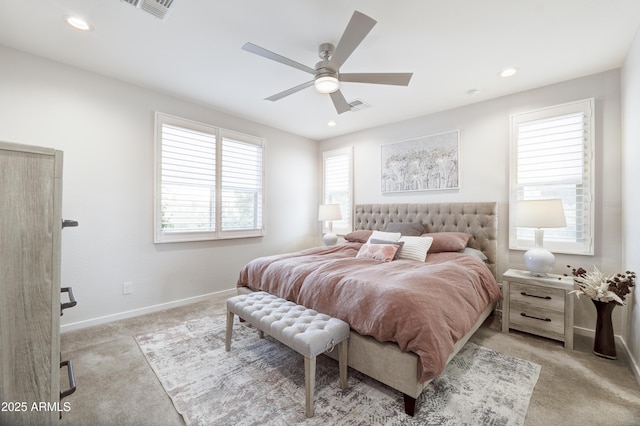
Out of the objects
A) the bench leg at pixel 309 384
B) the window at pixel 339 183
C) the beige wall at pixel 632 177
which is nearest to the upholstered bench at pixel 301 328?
the bench leg at pixel 309 384

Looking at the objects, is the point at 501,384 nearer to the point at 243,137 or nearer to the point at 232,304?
the point at 232,304

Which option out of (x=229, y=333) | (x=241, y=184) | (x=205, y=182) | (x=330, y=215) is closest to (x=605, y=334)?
(x=229, y=333)

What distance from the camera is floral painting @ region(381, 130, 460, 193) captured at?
370 cm

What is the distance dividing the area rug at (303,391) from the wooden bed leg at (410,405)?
29mm

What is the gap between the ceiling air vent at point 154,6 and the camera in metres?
1.83

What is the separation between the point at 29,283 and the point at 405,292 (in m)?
1.86

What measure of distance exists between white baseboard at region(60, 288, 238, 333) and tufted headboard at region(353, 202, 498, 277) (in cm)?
251

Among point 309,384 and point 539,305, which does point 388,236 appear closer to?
point 539,305

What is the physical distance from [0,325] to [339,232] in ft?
14.0

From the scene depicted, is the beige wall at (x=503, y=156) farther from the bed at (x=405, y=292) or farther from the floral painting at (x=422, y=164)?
the bed at (x=405, y=292)

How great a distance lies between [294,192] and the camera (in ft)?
16.3

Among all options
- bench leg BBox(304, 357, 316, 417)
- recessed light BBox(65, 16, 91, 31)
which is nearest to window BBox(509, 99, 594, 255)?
bench leg BBox(304, 357, 316, 417)

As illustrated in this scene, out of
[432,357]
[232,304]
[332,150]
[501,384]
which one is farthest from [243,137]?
[501,384]

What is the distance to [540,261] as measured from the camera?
262cm
